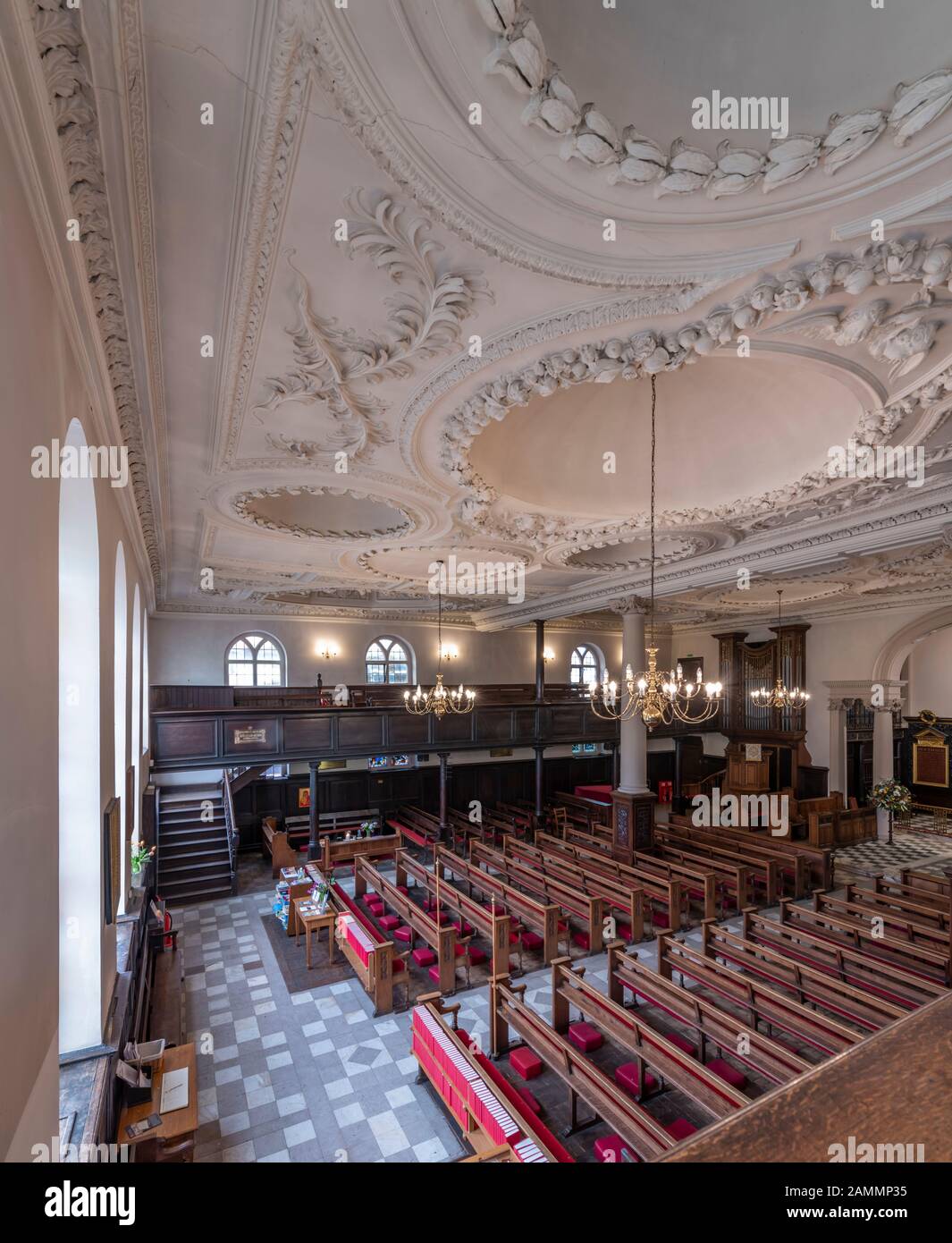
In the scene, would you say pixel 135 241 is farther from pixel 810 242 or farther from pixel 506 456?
pixel 506 456

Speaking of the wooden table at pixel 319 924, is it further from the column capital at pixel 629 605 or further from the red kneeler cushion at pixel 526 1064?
the column capital at pixel 629 605

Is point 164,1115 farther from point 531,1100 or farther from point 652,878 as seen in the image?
point 652,878

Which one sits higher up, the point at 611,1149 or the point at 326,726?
the point at 326,726

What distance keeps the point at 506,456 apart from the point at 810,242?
169 inches

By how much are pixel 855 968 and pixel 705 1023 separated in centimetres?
267

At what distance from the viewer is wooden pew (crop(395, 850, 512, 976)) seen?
8.22m

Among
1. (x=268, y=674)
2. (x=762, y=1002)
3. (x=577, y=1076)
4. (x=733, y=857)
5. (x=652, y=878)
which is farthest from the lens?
(x=268, y=674)

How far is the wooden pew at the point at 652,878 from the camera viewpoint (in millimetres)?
9742

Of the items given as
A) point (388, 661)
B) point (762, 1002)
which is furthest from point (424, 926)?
point (388, 661)

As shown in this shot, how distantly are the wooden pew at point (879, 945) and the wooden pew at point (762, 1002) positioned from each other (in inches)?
61.6

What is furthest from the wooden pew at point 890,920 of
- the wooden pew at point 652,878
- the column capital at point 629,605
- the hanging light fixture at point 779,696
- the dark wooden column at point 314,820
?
the dark wooden column at point 314,820

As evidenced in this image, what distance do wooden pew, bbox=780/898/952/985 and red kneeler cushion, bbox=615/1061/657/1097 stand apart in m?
2.97

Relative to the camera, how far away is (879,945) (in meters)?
8.76

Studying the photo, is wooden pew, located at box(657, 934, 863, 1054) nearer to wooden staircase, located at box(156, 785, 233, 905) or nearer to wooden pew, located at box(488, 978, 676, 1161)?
wooden pew, located at box(488, 978, 676, 1161)
